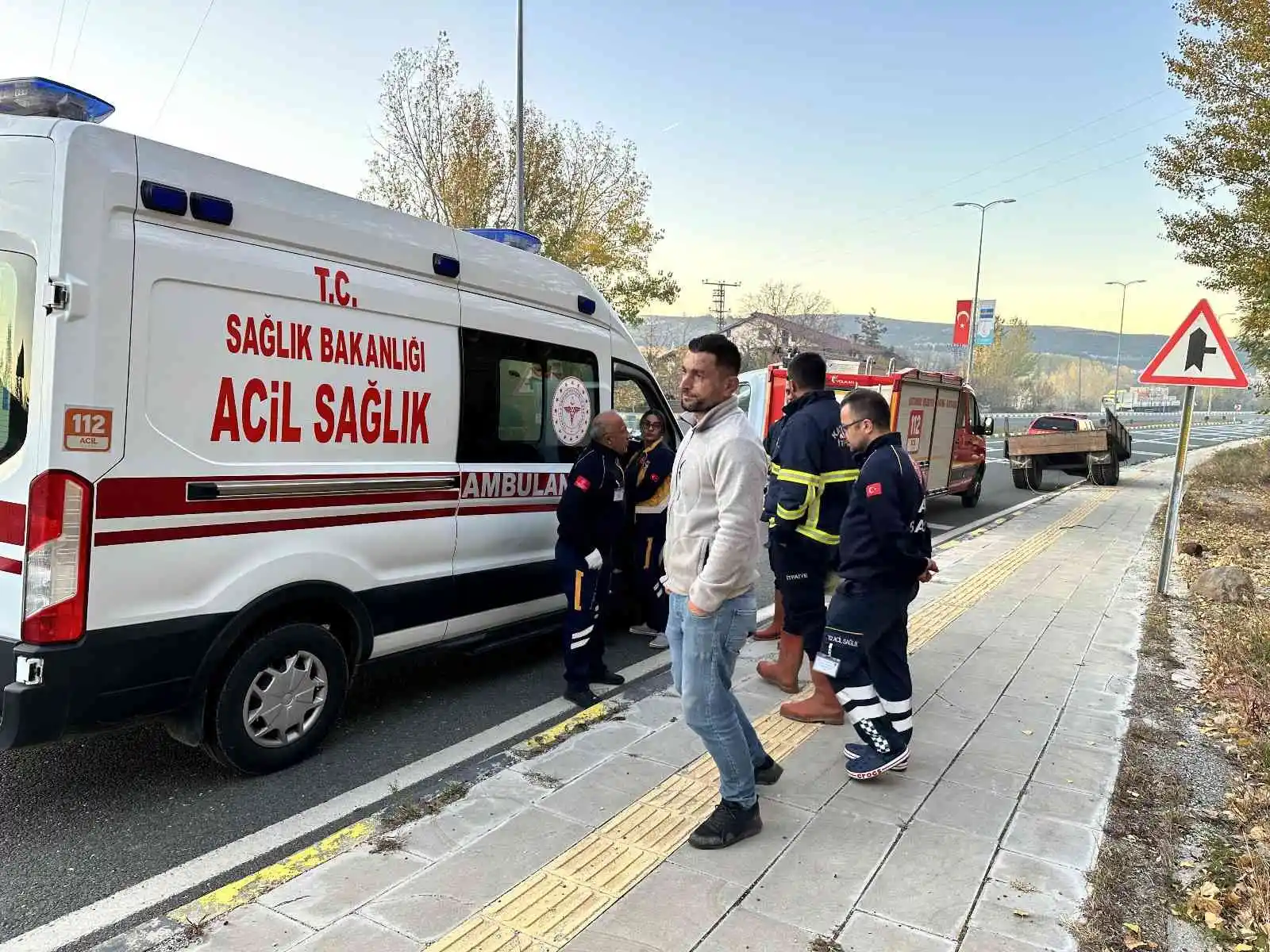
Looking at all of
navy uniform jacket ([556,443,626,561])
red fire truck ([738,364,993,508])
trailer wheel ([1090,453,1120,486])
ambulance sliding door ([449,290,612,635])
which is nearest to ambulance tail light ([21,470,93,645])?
ambulance sliding door ([449,290,612,635])

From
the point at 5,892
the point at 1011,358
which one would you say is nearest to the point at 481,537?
the point at 5,892

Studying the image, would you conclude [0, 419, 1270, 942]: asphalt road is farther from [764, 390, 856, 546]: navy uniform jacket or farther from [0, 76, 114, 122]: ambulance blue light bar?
[0, 76, 114, 122]: ambulance blue light bar

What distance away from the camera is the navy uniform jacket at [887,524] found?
141 inches

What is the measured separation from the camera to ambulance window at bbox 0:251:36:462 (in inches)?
116

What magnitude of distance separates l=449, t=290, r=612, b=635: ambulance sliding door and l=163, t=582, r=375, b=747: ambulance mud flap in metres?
0.66

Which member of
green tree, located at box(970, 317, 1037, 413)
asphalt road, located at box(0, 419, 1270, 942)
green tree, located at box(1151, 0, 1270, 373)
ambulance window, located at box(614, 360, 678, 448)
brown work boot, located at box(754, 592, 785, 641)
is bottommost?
asphalt road, located at box(0, 419, 1270, 942)

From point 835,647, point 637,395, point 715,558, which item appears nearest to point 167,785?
point 715,558

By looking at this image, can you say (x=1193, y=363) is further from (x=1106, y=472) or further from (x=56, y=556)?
(x=1106, y=472)

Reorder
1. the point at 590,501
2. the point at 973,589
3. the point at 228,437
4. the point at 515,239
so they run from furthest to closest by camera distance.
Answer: the point at 973,589, the point at 515,239, the point at 590,501, the point at 228,437

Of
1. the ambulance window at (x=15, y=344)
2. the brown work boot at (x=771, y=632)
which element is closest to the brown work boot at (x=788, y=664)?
the brown work boot at (x=771, y=632)

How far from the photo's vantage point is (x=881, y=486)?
3588mm

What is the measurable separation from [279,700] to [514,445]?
1.85m

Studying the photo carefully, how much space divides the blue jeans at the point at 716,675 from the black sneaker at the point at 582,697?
161cm

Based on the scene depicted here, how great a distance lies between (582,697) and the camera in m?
4.68
